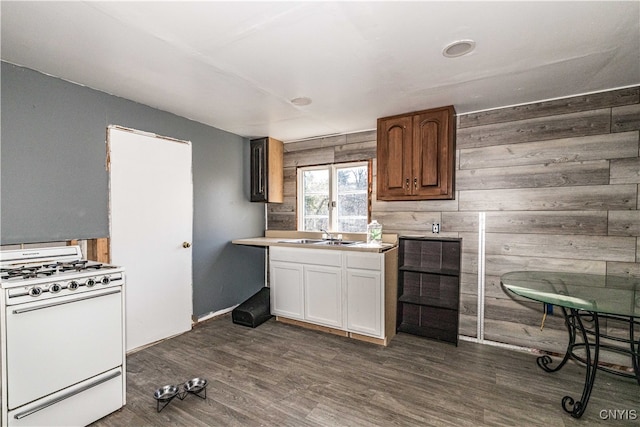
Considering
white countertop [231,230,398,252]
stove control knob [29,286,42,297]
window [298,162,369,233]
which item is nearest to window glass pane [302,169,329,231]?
window [298,162,369,233]

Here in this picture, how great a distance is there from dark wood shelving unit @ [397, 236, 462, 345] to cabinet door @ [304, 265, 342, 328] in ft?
2.26

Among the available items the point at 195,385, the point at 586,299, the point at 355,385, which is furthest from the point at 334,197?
the point at 586,299

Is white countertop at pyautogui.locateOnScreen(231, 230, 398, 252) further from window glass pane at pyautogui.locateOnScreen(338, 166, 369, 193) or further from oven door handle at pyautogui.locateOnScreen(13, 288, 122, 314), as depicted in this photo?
oven door handle at pyautogui.locateOnScreen(13, 288, 122, 314)

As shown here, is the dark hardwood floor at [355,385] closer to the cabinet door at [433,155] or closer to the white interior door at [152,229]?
the white interior door at [152,229]

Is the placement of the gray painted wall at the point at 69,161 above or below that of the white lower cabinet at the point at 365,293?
above

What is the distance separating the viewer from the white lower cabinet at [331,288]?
292 cm

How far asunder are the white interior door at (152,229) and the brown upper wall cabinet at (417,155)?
2150 mm

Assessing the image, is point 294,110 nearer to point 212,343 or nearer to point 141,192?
point 141,192

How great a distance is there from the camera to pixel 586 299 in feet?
5.94

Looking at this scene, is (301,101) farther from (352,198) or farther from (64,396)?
(64,396)

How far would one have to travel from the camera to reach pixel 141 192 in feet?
9.28

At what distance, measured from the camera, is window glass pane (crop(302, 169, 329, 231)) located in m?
4.02

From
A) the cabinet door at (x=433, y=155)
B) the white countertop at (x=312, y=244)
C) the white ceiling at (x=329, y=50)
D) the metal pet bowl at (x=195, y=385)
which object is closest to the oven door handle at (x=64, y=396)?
the metal pet bowl at (x=195, y=385)

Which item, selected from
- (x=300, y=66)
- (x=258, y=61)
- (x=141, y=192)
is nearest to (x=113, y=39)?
(x=258, y=61)
